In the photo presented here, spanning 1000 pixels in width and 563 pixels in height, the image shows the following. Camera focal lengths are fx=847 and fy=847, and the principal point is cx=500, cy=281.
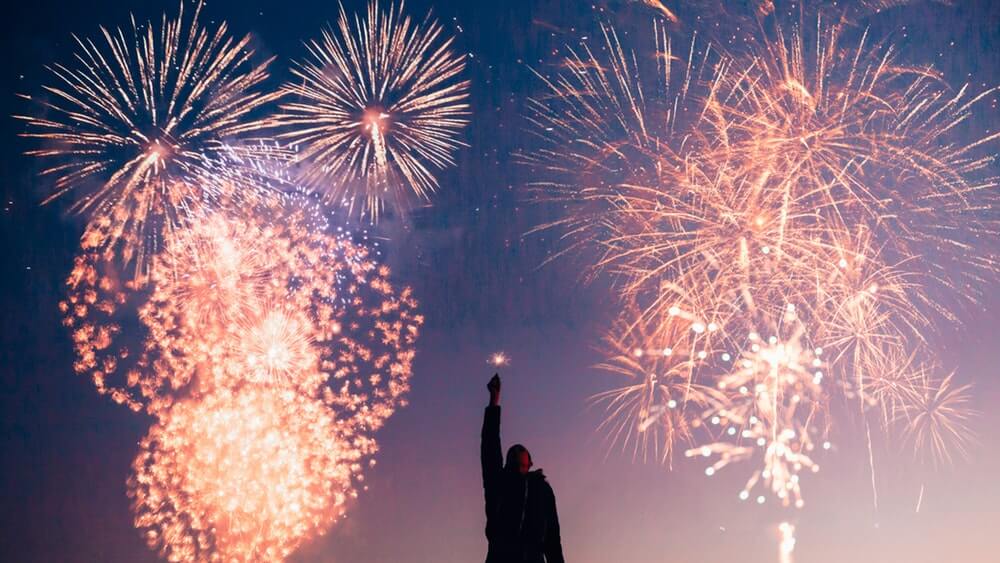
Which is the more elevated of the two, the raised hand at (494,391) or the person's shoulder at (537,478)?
the raised hand at (494,391)

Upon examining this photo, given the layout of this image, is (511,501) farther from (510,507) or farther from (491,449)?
(491,449)

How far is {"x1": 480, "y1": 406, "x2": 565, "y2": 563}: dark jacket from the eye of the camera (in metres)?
4.65

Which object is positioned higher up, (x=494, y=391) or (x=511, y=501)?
(x=494, y=391)

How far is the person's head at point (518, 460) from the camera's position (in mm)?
4770

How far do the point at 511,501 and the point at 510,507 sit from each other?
0.11 feet

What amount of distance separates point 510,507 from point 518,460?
0.26 metres

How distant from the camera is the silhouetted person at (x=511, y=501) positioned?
466 cm

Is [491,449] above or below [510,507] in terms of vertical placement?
above

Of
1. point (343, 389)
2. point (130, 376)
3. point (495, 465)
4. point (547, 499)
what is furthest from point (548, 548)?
point (130, 376)

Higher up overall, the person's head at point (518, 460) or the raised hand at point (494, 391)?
the raised hand at point (494, 391)

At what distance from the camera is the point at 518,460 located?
4.78 meters

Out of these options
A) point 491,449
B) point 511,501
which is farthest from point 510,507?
point 491,449

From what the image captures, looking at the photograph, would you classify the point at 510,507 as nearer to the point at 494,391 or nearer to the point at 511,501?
the point at 511,501

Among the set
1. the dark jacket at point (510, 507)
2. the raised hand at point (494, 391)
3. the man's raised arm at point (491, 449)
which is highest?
the raised hand at point (494, 391)
